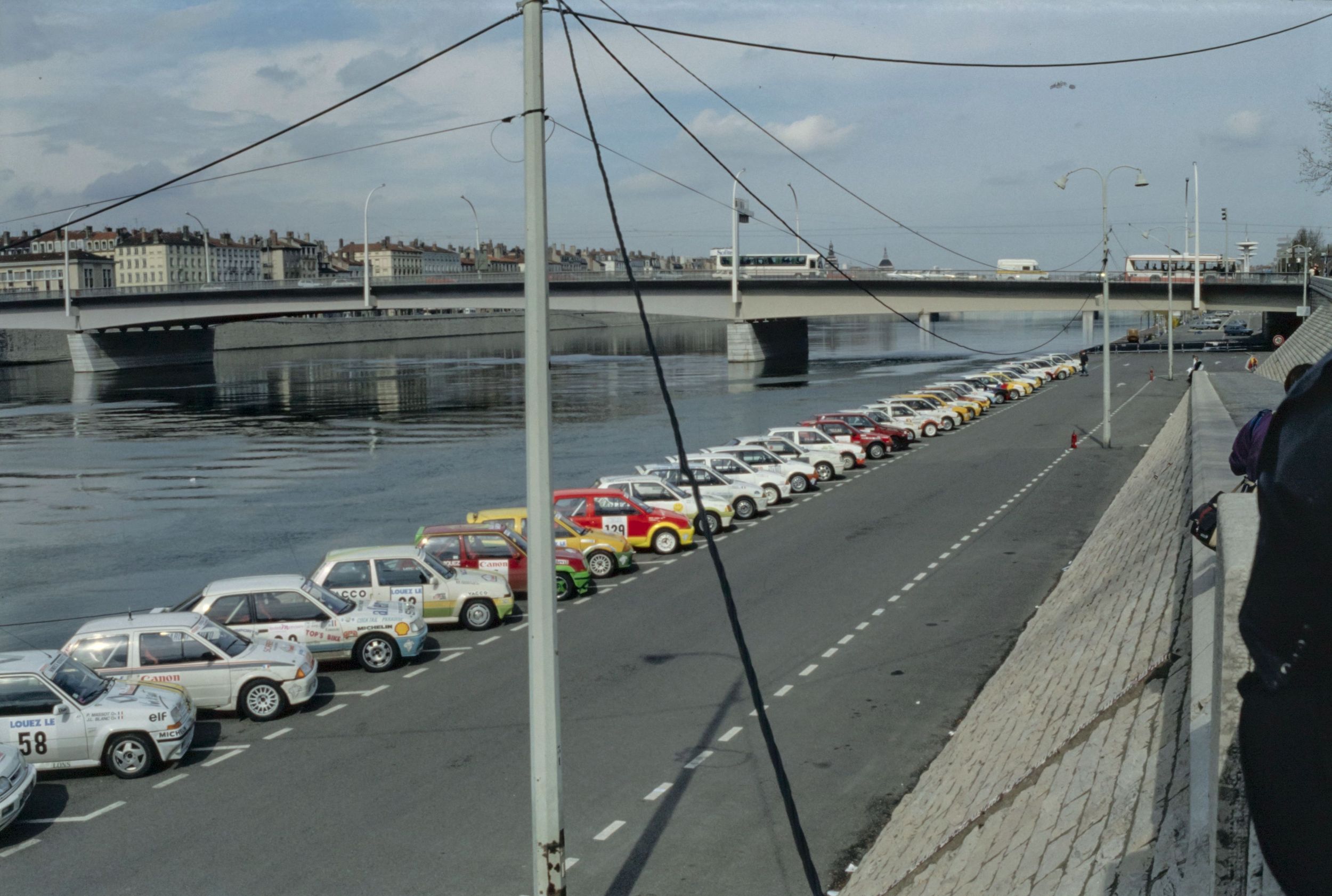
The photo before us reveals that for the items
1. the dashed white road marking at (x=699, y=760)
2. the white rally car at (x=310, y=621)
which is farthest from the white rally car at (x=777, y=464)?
the dashed white road marking at (x=699, y=760)

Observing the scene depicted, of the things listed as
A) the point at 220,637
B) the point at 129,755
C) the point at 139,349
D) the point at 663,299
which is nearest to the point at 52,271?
the point at 139,349

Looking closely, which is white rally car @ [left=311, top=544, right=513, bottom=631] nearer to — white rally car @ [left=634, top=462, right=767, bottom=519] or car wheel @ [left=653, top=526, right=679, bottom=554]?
car wheel @ [left=653, top=526, right=679, bottom=554]

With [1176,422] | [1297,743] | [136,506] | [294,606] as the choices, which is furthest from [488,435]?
[1297,743]

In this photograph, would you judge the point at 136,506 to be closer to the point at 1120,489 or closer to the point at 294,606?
the point at 294,606

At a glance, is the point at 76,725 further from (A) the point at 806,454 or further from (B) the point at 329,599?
(A) the point at 806,454

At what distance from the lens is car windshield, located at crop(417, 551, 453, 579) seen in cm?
1898

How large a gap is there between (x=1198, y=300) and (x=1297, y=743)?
290 feet

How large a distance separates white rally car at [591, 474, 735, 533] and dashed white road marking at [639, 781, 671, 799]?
46.6ft

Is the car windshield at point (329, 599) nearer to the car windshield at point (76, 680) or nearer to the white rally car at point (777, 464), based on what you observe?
the car windshield at point (76, 680)

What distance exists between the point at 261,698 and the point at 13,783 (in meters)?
3.66

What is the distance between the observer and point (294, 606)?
16.7 meters

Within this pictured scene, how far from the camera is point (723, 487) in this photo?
2895cm

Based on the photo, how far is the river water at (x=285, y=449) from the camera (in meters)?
27.9

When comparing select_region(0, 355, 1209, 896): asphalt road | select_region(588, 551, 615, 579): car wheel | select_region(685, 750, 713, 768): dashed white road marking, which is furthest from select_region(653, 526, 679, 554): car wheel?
select_region(685, 750, 713, 768): dashed white road marking
